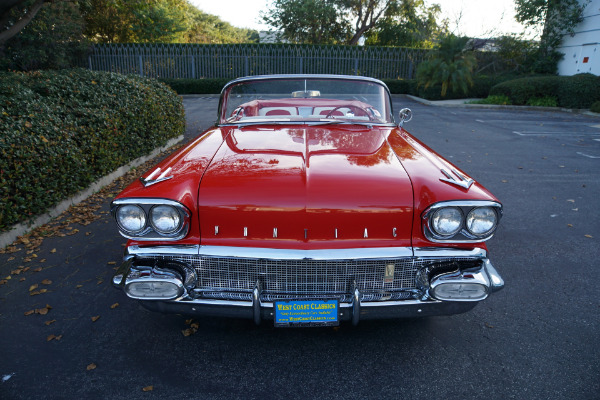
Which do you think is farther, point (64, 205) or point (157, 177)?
point (64, 205)

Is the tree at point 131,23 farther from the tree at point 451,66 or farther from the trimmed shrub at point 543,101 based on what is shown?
the trimmed shrub at point 543,101

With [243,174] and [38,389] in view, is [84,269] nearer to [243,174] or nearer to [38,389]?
[38,389]

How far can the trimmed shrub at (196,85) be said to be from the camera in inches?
714

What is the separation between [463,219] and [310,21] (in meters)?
23.2

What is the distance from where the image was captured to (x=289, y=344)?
251 centimetres

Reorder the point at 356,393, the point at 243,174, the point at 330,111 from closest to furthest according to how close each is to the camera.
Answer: the point at 356,393
the point at 243,174
the point at 330,111

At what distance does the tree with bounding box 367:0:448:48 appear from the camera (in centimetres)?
2411

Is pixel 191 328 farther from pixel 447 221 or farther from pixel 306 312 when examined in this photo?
pixel 447 221

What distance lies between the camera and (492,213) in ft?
7.13

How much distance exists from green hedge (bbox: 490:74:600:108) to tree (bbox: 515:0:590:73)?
2.83 m

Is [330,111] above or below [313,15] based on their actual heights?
below

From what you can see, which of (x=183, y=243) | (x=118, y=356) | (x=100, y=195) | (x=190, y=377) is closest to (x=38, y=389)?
(x=118, y=356)

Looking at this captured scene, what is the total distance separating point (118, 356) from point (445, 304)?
1.84m

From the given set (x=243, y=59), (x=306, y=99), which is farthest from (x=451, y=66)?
(x=306, y=99)
